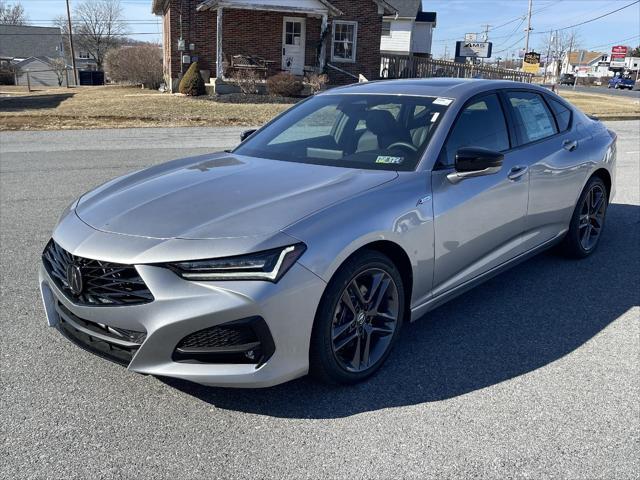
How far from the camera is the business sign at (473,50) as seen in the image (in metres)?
57.0

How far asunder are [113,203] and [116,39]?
87.9m

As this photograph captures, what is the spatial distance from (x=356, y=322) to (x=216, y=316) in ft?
2.88

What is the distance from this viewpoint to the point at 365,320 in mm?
3293

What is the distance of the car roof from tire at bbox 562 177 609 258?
1.25m

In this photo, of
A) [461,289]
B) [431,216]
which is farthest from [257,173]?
[461,289]

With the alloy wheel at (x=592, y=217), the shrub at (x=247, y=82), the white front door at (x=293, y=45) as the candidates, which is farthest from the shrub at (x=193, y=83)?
the alloy wheel at (x=592, y=217)

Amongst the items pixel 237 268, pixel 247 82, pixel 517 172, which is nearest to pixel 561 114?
pixel 517 172

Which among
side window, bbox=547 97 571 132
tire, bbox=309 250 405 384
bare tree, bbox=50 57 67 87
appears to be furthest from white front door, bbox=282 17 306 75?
bare tree, bbox=50 57 67 87

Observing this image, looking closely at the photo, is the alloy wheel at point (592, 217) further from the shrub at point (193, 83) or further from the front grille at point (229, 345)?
the shrub at point (193, 83)

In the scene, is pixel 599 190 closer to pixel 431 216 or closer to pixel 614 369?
pixel 614 369

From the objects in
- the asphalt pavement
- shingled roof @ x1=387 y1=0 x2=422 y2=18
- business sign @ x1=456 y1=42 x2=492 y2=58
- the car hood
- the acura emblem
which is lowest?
the asphalt pavement

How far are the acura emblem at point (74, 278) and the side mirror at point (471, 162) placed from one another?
86.4 inches

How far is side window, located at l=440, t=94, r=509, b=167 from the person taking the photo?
390 cm

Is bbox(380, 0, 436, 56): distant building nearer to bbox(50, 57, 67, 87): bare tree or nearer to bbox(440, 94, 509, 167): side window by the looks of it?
bbox(50, 57, 67, 87): bare tree
